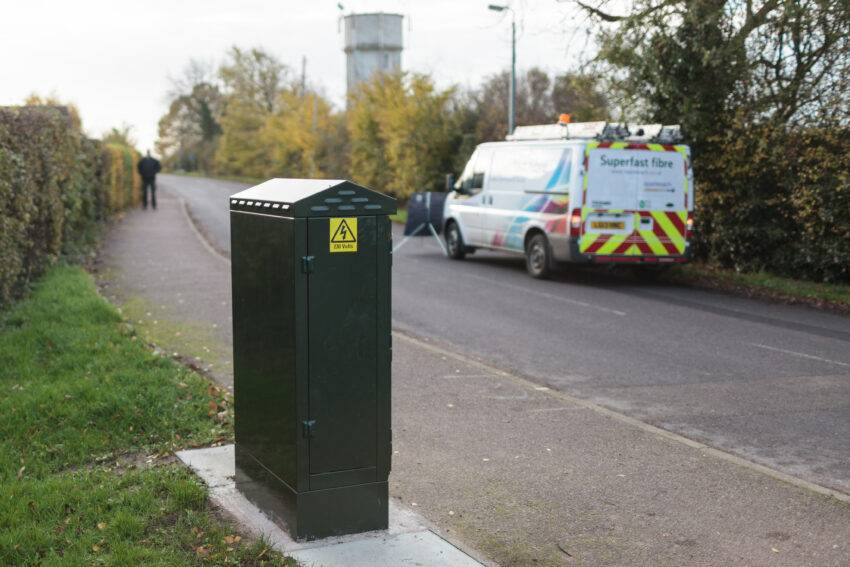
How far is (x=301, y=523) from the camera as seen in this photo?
4.51 metres

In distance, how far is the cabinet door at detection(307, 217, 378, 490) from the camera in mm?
4438

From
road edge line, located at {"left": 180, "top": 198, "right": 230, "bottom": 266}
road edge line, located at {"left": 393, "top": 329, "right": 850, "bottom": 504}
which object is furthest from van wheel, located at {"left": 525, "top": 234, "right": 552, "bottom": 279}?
road edge line, located at {"left": 393, "top": 329, "right": 850, "bottom": 504}

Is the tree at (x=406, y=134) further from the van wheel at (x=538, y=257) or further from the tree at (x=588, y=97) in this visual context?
the van wheel at (x=538, y=257)

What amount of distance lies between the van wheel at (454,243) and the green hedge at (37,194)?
22.2 feet

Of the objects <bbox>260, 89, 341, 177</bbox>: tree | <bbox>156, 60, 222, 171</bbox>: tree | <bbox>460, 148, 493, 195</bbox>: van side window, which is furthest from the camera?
<bbox>156, 60, 222, 171</bbox>: tree

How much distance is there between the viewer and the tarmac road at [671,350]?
6906 millimetres

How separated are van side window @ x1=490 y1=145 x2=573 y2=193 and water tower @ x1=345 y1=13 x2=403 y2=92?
46119 mm

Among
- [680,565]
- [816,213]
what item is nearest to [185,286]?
[816,213]

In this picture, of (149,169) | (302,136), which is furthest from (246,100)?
(149,169)

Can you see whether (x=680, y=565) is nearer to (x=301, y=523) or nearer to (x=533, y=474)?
(x=533, y=474)

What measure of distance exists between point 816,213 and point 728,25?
3806 millimetres

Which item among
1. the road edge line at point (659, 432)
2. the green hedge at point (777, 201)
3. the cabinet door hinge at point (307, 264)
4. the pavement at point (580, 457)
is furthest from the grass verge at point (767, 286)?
the cabinet door hinge at point (307, 264)

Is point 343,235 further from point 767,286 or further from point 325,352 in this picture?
point 767,286

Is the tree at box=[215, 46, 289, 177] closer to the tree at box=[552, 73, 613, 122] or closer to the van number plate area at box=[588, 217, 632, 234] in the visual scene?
the tree at box=[552, 73, 613, 122]
